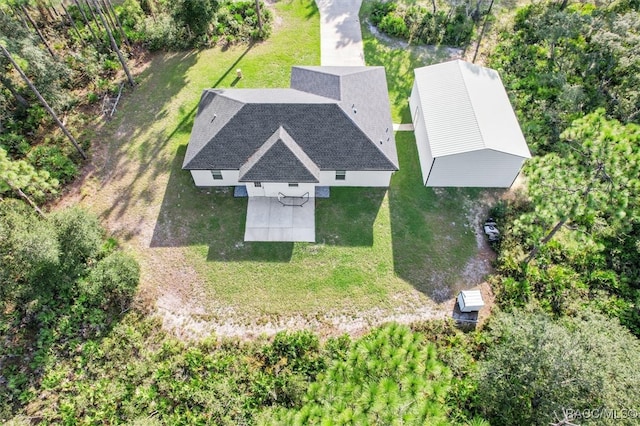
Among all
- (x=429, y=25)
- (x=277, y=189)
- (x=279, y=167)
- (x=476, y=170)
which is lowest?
(x=476, y=170)

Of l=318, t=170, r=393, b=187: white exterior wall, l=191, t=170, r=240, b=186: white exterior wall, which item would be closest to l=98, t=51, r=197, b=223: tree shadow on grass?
l=191, t=170, r=240, b=186: white exterior wall

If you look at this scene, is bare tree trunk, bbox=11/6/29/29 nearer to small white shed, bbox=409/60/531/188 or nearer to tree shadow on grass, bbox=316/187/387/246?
tree shadow on grass, bbox=316/187/387/246

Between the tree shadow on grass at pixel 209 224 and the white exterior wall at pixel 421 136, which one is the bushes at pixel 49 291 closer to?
the tree shadow on grass at pixel 209 224

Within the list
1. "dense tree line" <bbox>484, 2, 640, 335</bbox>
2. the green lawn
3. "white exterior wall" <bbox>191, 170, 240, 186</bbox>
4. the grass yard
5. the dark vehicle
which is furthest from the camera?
"white exterior wall" <bbox>191, 170, 240, 186</bbox>

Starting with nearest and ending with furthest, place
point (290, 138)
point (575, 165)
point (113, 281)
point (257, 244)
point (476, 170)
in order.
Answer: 1. point (575, 165)
2. point (113, 281)
3. point (257, 244)
4. point (290, 138)
5. point (476, 170)

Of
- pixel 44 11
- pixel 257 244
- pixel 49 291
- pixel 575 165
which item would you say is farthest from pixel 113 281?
pixel 44 11

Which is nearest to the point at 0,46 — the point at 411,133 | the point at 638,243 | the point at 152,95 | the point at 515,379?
the point at 152,95

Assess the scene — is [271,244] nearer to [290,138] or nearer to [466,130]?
[290,138]
